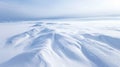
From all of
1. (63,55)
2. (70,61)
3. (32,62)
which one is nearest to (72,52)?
(63,55)

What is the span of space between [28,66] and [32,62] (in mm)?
1057

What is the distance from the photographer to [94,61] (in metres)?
24.9

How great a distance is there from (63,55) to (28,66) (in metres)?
5.49

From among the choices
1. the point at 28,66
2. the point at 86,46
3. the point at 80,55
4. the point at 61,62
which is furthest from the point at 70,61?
the point at 86,46

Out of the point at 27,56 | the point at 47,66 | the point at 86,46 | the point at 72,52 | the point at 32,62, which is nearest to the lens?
the point at 47,66

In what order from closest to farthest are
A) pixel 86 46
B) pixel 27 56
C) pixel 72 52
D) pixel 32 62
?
pixel 32 62 < pixel 27 56 < pixel 72 52 < pixel 86 46

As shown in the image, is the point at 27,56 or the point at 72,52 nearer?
the point at 27,56

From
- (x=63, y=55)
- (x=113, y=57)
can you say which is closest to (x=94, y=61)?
(x=113, y=57)

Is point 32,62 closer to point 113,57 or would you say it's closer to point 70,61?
point 70,61

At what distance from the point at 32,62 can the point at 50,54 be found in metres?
4.16

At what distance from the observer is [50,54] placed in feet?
92.7

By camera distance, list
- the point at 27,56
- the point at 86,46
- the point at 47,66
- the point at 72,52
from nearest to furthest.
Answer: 1. the point at 47,66
2. the point at 27,56
3. the point at 72,52
4. the point at 86,46

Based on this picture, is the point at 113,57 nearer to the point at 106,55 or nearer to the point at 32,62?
the point at 106,55

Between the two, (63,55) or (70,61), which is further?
(63,55)
